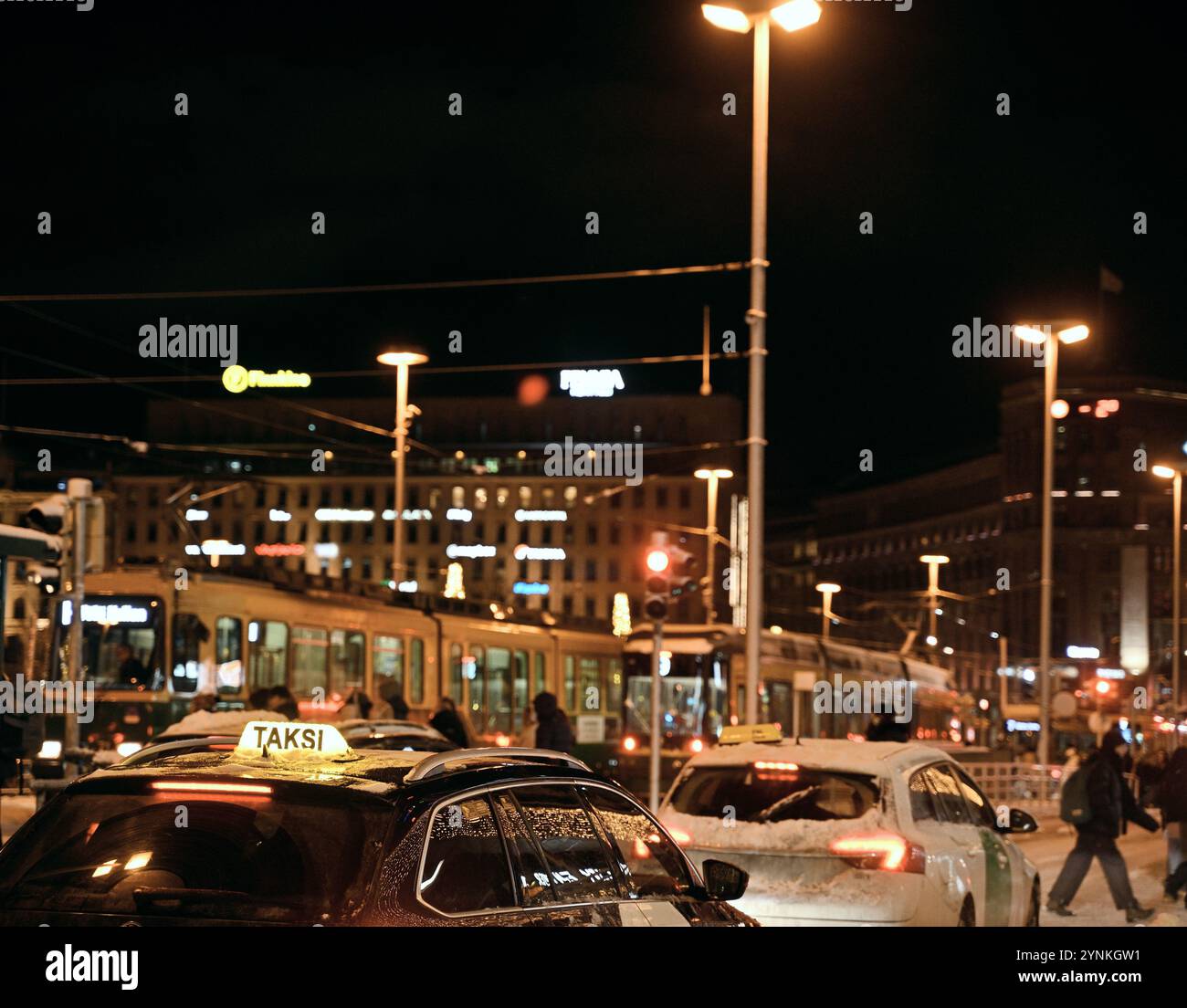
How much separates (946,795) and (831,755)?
3.11 feet

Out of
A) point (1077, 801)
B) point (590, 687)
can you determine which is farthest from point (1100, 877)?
point (590, 687)

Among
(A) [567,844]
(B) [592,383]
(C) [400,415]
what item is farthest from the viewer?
(B) [592,383]

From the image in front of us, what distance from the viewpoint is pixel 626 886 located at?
6344 mm

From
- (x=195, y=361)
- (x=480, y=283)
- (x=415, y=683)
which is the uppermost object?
(x=195, y=361)

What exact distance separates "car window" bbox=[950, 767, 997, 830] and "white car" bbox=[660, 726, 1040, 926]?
0.11m

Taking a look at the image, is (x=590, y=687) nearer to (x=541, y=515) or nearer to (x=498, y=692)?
(x=498, y=692)

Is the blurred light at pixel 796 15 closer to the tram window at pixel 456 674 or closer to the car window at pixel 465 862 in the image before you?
the tram window at pixel 456 674

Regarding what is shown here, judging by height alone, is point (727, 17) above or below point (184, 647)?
above

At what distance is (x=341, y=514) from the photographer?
145m

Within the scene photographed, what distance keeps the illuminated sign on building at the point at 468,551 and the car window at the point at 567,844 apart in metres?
141

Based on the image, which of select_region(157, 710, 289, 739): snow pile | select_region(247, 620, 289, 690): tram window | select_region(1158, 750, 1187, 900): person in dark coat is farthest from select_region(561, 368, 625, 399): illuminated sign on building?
select_region(157, 710, 289, 739): snow pile
